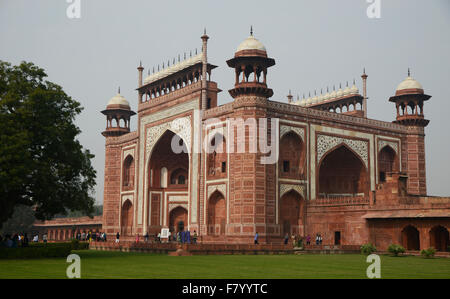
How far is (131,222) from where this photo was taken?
1604 inches

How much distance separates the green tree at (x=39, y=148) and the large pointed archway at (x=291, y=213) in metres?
12.2

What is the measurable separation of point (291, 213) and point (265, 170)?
11.5 feet

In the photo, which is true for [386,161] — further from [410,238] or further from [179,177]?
[179,177]

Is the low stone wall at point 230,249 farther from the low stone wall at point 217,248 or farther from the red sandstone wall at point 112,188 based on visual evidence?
the red sandstone wall at point 112,188

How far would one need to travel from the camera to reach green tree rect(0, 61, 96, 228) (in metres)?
17.7

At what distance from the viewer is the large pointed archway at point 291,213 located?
29.8m

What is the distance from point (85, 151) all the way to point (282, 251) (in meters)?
9.09

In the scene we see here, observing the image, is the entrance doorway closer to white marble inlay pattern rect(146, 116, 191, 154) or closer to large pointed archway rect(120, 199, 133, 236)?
white marble inlay pattern rect(146, 116, 191, 154)

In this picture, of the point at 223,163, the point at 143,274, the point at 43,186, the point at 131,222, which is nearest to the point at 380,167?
the point at 223,163

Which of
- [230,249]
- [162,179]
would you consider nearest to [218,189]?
[230,249]

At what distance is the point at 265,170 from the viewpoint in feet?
92.9

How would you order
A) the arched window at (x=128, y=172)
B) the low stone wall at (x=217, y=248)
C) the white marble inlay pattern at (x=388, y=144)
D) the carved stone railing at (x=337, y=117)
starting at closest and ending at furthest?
the low stone wall at (x=217, y=248), the carved stone railing at (x=337, y=117), the white marble inlay pattern at (x=388, y=144), the arched window at (x=128, y=172)

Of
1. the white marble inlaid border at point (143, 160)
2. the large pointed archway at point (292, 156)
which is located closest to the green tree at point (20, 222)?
the white marble inlaid border at point (143, 160)
